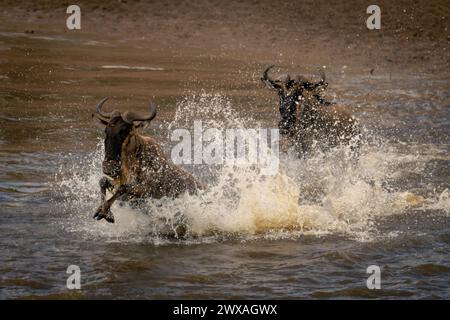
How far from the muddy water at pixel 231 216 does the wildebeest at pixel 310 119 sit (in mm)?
245

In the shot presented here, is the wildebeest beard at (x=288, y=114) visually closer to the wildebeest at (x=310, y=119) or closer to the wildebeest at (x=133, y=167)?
the wildebeest at (x=310, y=119)

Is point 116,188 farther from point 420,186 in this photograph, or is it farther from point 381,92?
point 381,92

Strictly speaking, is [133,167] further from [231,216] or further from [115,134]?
[231,216]

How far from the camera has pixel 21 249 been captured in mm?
10031

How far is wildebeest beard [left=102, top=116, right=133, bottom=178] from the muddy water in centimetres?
62

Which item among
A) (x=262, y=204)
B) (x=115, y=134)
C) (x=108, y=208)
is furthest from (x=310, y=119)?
(x=108, y=208)

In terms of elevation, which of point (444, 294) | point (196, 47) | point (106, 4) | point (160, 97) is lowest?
point (444, 294)

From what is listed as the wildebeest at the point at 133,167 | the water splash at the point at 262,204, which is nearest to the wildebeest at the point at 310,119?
the water splash at the point at 262,204

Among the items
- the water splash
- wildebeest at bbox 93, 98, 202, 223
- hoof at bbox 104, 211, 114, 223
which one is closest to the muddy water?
the water splash

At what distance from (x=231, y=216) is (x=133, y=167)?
1309 mm

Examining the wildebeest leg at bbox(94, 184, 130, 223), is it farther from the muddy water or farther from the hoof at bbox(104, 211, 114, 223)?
the muddy water

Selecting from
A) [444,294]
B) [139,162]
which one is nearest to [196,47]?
[139,162]

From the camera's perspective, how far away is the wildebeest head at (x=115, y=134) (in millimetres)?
10047
